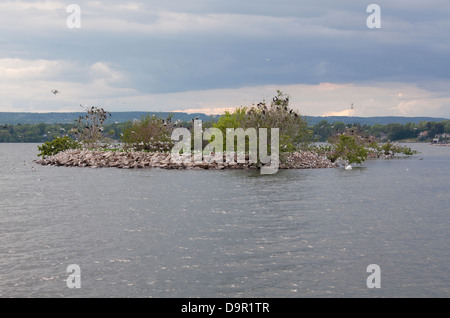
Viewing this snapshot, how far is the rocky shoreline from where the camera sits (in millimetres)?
69062

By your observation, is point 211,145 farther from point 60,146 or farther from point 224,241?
point 224,241

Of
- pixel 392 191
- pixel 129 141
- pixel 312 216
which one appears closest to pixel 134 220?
pixel 312 216

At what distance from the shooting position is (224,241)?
932 inches

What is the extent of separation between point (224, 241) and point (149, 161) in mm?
50996

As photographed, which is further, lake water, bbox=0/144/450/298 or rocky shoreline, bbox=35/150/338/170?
rocky shoreline, bbox=35/150/338/170

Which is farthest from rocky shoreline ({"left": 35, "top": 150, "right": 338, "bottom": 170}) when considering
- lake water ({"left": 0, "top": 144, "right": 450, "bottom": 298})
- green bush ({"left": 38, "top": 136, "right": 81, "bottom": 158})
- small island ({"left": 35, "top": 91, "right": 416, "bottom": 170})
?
lake water ({"left": 0, "top": 144, "right": 450, "bottom": 298})

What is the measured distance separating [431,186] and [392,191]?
26.9 ft

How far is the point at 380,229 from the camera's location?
1070 inches

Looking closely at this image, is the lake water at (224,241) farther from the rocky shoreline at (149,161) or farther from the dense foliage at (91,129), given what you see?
the dense foliage at (91,129)

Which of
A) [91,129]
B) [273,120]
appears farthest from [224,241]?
[91,129]

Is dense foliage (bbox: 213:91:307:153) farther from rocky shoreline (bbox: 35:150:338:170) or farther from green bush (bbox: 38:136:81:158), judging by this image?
green bush (bbox: 38:136:81:158)

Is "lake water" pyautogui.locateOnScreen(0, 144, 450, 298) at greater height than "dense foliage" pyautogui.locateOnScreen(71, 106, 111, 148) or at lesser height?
lesser

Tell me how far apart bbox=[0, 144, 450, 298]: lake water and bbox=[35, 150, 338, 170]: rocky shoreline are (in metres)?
23.5
